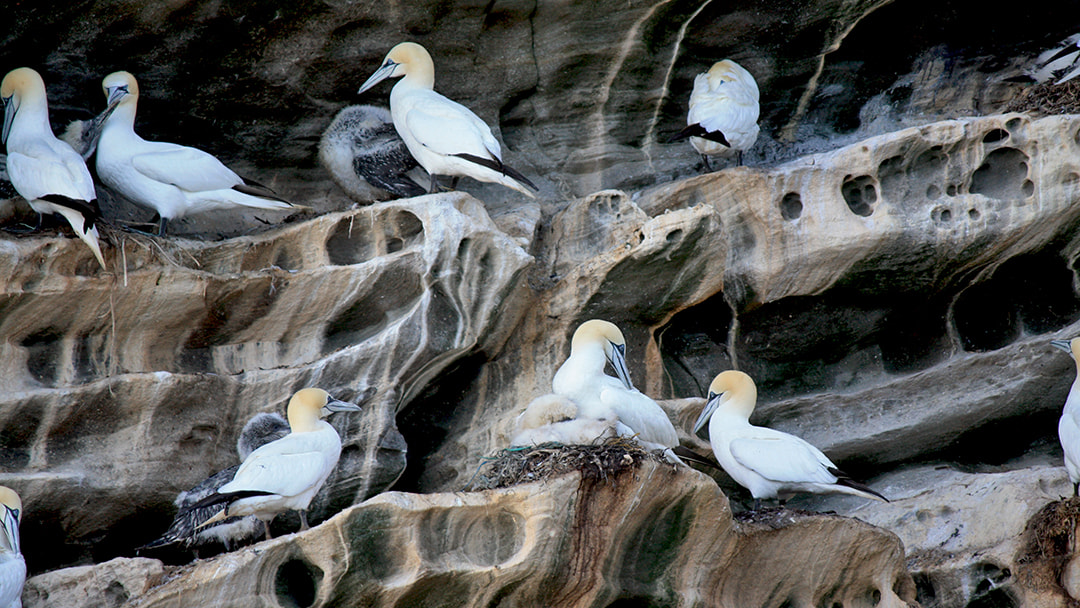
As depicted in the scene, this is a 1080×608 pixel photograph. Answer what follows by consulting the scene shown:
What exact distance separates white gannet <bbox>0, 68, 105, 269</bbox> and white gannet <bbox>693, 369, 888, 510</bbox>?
13.1 feet

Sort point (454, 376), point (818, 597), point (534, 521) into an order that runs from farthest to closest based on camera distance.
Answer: point (454, 376) < point (818, 597) < point (534, 521)

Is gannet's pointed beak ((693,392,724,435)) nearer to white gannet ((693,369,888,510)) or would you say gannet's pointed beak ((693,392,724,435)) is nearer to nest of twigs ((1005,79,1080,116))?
white gannet ((693,369,888,510))

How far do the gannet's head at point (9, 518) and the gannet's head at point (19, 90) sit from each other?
2.57 meters

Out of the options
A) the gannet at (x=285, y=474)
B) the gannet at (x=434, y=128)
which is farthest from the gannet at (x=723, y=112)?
the gannet at (x=285, y=474)

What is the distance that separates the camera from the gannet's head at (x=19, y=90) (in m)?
8.48

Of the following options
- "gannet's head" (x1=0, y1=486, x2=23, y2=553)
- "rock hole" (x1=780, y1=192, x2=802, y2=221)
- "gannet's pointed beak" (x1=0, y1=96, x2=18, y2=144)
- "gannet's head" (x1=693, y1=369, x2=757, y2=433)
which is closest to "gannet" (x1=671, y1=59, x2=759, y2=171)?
"rock hole" (x1=780, y1=192, x2=802, y2=221)

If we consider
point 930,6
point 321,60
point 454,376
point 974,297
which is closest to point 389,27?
point 321,60

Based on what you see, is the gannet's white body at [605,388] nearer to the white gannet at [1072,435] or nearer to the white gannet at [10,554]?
the white gannet at [1072,435]

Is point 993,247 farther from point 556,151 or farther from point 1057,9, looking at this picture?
point 556,151

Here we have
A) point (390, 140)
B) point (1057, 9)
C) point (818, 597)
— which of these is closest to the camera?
point (818, 597)

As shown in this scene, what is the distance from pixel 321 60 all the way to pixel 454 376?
2.62 metres

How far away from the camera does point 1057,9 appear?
10312 millimetres

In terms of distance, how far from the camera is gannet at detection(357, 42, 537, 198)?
8.68 metres

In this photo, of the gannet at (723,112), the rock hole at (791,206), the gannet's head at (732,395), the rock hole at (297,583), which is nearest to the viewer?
the rock hole at (297,583)
